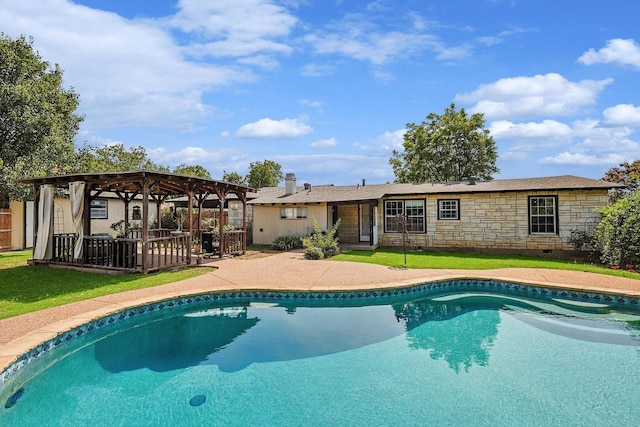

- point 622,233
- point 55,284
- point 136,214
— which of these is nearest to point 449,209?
point 622,233

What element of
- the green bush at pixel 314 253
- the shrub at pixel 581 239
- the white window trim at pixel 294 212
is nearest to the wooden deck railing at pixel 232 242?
the green bush at pixel 314 253

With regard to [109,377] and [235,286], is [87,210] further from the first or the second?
[109,377]

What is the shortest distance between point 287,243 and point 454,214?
7.89m

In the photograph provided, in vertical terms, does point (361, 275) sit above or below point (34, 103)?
below

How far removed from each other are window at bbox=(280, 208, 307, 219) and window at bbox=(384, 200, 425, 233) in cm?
416

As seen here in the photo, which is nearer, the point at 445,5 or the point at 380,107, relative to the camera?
the point at 445,5

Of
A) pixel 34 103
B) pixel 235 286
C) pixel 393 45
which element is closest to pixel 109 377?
pixel 235 286

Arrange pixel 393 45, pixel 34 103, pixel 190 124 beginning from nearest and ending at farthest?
pixel 393 45, pixel 34 103, pixel 190 124

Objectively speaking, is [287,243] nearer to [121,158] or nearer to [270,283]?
[270,283]

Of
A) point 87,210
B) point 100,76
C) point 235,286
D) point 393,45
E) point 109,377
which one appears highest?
point 393,45

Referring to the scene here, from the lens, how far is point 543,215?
13906 millimetres

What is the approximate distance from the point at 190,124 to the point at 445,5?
14.3m

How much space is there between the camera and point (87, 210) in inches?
453

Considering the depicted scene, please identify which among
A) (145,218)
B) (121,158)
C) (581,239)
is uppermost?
(121,158)
